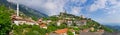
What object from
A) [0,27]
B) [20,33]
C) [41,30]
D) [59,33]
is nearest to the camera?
[0,27]

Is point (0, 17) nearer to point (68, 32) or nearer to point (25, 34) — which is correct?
point (25, 34)

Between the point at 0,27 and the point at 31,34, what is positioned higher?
the point at 0,27

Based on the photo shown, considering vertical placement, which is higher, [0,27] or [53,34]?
[0,27]

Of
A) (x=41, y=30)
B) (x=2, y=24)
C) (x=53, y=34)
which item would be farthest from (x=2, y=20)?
(x=53, y=34)

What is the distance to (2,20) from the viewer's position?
49594mm

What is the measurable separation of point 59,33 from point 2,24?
170 feet

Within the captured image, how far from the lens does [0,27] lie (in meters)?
48.3

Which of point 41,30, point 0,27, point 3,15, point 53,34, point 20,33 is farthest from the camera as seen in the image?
point 53,34

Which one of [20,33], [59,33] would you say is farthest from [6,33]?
[59,33]

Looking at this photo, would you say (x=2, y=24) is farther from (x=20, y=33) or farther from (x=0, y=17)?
(x=20, y=33)

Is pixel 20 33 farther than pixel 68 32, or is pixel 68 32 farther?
pixel 68 32

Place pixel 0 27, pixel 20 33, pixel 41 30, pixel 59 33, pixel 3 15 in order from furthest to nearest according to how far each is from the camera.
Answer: pixel 59 33 → pixel 41 30 → pixel 20 33 → pixel 3 15 → pixel 0 27

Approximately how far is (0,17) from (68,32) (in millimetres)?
52386

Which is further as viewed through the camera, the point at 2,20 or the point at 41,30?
the point at 41,30
